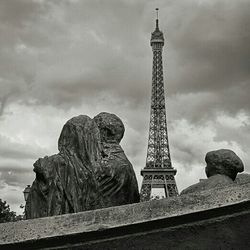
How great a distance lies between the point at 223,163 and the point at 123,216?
2499 mm

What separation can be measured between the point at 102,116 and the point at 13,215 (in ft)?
130

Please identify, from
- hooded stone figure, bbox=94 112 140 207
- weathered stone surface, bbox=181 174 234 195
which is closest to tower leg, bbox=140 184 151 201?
hooded stone figure, bbox=94 112 140 207

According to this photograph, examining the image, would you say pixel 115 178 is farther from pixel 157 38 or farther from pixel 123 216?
pixel 157 38

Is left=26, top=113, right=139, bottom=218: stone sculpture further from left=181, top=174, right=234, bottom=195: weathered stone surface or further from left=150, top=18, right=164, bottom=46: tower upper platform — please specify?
left=150, top=18, right=164, bottom=46: tower upper platform

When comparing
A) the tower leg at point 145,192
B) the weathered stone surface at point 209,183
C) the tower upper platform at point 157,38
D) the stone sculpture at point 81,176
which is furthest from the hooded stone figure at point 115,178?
the tower upper platform at point 157,38

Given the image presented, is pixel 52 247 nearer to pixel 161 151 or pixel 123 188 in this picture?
pixel 123 188

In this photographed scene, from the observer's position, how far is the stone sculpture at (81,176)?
6.94 m

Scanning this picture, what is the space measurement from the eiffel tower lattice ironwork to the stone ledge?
153 ft

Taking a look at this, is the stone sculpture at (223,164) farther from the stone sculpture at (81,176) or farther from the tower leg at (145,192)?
the tower leg at (145,192)

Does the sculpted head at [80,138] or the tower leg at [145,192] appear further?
the tower leg at [145,192]

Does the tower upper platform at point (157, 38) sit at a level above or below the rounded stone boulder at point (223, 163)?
above

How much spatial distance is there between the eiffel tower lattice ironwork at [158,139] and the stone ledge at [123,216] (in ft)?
153

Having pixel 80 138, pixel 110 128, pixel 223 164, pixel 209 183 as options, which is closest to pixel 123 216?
pixel 209 183

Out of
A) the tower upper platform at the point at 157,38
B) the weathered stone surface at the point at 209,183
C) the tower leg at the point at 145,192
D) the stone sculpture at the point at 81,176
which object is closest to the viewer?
the weathered stone surface at the point at 209,183
